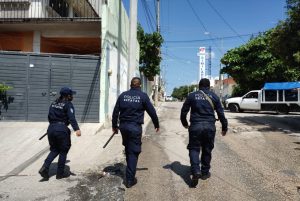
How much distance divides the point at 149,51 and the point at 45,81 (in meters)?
17.0

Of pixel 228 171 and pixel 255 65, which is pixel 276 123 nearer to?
pixel 228 171

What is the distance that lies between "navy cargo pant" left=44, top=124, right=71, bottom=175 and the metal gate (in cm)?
636

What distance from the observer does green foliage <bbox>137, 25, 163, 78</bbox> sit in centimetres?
2847

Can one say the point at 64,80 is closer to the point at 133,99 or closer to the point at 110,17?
the point at 110,17

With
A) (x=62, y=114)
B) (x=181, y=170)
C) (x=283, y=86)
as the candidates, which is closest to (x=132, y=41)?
(x=181, y=170)

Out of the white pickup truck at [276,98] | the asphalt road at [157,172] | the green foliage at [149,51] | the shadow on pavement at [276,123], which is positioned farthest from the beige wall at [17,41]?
the white pickup truck at [276,98]

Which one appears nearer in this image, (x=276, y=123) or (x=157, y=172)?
(x=157, y=172)

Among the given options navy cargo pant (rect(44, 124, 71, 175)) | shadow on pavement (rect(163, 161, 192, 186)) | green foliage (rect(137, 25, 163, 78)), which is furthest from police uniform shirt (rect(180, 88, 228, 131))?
green foliage (rect(137, 25, 163, 78))

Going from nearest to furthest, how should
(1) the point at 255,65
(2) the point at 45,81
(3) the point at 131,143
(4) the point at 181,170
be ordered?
(3) the point at 131,143
(4) the point at 181,170
(2) the point at 45,81
(1) the point at 255,65

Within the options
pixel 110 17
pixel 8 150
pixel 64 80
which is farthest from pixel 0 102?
pixel 110 17

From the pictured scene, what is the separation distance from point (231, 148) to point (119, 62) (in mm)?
6975

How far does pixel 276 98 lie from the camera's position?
23.3 meters

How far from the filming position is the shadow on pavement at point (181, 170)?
6.52 meters

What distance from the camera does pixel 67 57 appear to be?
12836 mm
